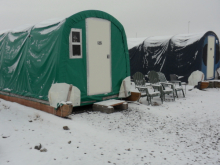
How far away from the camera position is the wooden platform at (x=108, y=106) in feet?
20.0

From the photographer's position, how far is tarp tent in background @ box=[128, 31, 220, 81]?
11.0m

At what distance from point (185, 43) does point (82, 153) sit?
892 centimetres

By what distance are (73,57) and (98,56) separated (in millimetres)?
838

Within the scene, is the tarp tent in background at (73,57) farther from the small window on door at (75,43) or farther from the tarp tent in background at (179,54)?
the tarp tent in background at (179,54)

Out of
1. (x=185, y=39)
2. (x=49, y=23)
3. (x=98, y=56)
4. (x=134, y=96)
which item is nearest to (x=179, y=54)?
(x=185, y=39)

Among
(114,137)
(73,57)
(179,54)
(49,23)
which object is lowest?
(114,137)

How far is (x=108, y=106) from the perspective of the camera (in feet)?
20.1

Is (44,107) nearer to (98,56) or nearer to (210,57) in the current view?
(98,56)

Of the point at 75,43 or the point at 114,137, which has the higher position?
the point at 75,43

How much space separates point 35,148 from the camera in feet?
12.6

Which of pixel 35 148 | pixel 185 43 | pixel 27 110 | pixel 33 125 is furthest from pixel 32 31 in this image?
pixel 185 43

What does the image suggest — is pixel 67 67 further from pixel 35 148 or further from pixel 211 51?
pixel 211 51

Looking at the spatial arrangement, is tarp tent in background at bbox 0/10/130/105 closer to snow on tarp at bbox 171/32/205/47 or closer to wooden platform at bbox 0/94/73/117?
wooden platform at bbox 0/94/73/117

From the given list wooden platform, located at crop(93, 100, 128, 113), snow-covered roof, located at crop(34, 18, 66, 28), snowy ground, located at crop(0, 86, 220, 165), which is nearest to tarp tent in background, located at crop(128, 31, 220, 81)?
snowy ground, located at crop(0, 86, 220, 165)
